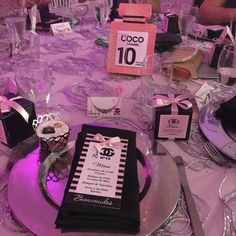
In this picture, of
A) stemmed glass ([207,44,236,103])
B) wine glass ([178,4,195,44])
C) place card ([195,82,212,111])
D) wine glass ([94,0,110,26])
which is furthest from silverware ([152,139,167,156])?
wine glass ([94,0,110,26])

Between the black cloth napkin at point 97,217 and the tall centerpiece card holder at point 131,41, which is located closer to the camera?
the black cloth napkin at point 97,217

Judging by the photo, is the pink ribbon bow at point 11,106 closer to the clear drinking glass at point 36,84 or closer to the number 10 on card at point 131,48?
the clear drinking glass at point 36,84

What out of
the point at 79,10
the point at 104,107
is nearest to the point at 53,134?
the point at 104,107

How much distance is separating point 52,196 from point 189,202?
0.94 ft

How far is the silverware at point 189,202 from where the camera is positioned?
24.4 inches

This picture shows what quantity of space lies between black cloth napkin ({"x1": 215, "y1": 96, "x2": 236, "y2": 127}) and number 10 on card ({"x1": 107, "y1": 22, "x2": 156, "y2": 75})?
0.39 metres

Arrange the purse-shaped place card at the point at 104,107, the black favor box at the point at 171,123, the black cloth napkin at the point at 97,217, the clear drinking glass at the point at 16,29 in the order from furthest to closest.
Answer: the clear drinking glass at the point at 16,29, the purse-shaped place card at the point at 104,107, the black favor box at the point at 171,123, the black cloth napkin at the point at 97,217

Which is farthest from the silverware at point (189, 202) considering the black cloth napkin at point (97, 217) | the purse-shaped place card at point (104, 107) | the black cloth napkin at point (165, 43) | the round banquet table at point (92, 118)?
the black cloth napkin at point (165, 43)

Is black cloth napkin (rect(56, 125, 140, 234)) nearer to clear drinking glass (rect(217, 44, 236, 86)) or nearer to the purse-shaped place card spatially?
the purse-shaped place card

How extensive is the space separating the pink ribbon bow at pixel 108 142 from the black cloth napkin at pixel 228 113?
0.33 metres

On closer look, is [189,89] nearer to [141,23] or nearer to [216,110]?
[216,110]

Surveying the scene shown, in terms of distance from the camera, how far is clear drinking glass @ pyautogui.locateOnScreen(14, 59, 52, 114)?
0.98 metres

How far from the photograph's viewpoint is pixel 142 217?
2.01 ft

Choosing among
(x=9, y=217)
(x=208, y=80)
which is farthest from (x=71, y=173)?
(x=208, y=80)
